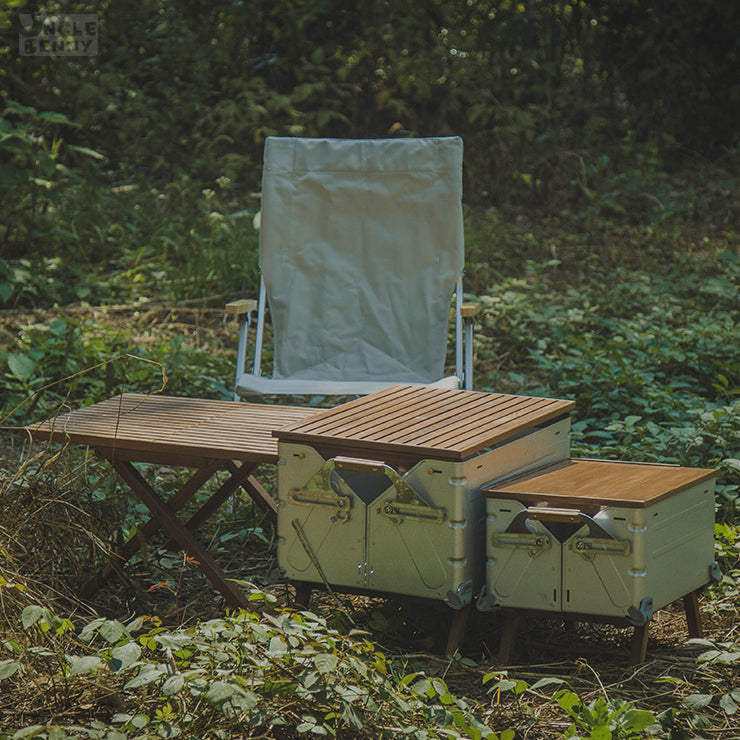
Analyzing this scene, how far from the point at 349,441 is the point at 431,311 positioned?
188cm

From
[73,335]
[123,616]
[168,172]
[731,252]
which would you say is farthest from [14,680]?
[168,172]

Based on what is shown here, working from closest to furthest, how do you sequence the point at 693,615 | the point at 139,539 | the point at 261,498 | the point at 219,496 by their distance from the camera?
the point at 693,615, the point at 139,539, the point at 219,496, the point at 261,498

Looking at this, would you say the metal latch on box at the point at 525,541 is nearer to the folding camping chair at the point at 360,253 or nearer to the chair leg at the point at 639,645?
the chair leg at the point at 639,645

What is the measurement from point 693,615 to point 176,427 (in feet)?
4.69

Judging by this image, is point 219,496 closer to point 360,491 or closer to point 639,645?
point 360,491

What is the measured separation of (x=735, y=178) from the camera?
26.3 feet

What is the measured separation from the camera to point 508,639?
2320 mm

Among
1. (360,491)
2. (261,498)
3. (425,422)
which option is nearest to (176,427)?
(261,498)

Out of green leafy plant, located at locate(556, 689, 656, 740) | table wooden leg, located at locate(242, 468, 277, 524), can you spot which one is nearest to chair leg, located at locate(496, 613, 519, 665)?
green leafy plant, located at locate(556, 689, 656, 740)

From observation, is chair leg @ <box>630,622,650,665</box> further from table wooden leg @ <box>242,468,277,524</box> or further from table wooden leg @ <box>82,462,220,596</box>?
table wooden leg @ <box>242,468,277,524</box>

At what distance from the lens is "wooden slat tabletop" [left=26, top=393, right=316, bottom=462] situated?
2.58 metres

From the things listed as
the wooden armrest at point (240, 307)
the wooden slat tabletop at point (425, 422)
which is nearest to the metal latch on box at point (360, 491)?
the wooden slat tabletop at point (425, 422)

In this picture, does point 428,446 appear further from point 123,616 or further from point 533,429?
point 123,616

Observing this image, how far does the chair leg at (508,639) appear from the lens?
2.30m
